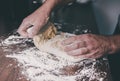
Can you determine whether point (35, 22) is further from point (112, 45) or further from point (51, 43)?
point (112, 45)

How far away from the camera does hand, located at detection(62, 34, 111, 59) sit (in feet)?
3.92

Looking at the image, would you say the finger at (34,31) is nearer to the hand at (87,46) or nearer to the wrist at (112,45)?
the hand at (87,46)

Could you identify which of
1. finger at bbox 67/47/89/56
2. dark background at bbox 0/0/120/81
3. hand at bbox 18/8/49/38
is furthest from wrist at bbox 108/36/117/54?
dark background at bbox 0/0/120/81

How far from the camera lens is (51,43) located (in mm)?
1371

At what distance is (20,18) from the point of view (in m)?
2.64

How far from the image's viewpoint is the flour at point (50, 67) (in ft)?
3.66

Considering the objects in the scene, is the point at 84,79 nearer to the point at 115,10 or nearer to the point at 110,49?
the point at 110,49

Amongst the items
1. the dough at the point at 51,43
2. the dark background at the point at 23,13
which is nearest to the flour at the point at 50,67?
the dough at the point at 51,43

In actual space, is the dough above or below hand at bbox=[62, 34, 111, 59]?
below

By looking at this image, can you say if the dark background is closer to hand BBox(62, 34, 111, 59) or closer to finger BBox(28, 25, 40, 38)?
finger BBox(28, 25, 40, 38)

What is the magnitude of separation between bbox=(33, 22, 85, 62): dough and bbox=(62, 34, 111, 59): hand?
0.14 ft

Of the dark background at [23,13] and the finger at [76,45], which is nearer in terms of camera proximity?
the finger at [76,45]

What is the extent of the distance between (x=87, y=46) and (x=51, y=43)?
9.9 inches

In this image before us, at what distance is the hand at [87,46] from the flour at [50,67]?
0.05 m
